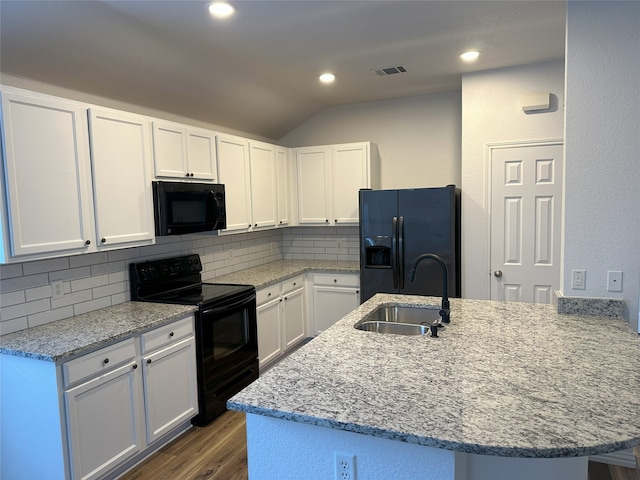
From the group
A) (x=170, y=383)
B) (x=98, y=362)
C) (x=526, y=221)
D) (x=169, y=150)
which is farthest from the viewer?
(x=526, y=221)

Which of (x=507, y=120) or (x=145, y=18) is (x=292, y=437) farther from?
(x=507, y=120)

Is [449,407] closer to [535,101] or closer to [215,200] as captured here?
[215,200]

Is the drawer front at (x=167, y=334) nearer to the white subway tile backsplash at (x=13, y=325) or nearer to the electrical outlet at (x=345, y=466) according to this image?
the white subway tile backsplash at (x=13, y=325)

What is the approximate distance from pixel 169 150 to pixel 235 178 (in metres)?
0.84

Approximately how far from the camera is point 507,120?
3.65m

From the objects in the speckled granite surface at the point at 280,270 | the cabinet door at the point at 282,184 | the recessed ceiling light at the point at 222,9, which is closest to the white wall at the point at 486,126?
the speckled granite surface at the point at 280,270

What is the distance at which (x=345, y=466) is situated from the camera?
1.35m

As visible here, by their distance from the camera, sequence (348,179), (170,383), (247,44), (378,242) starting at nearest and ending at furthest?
(170,383) < (247,44) < (378,242) < (348,179)

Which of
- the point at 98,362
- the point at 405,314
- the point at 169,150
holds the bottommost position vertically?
the point at 98,362

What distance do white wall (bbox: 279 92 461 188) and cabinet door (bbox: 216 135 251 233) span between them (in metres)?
1.35

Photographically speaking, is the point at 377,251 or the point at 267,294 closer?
the point at 267,294

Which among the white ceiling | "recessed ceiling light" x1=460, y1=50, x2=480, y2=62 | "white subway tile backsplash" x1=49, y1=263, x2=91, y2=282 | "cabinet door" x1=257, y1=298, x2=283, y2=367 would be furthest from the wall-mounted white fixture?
"white subway tile backsplash" x1=49, y1=263, x2=91, y2=282

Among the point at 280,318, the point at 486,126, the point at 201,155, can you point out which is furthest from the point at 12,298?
the point at 486,126

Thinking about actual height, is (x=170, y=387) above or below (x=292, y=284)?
below
